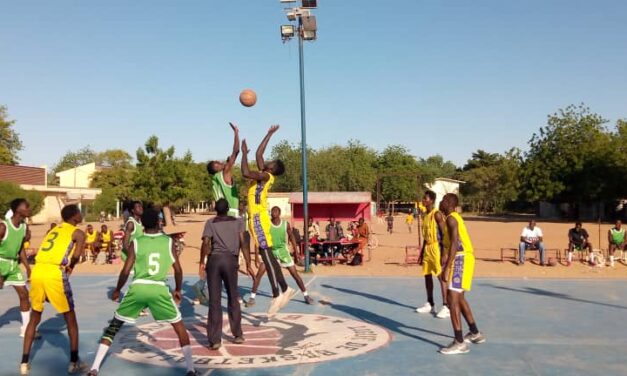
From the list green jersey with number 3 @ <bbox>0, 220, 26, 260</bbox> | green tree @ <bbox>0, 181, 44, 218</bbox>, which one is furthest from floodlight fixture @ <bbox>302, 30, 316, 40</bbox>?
green tree @ <bbox>0, 181, 44, 218</bbox>

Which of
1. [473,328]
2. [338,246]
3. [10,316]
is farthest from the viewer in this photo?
[338,246]

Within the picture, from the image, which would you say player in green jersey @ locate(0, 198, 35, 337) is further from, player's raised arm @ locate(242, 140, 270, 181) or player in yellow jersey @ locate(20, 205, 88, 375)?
player's raised arm @ locate(242, 140, 270, 181)

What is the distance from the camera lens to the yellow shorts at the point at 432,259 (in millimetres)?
9969

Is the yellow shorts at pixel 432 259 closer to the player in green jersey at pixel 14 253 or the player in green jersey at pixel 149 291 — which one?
the player in green jersey at pixel 149 291

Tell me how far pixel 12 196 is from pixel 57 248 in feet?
129

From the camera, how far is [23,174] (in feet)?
176

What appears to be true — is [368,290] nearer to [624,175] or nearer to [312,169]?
[624,175]

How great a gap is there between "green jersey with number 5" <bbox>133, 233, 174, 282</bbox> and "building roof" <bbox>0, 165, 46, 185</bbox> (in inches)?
1979

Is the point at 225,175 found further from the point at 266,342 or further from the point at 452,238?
the point at 452,238

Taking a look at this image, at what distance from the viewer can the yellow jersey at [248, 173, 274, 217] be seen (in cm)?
871

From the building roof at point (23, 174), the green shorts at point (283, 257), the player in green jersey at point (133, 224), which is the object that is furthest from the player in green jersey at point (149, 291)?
the building roof at point (23, 174)

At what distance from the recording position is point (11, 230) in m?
7.96

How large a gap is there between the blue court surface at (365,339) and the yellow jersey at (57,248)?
130 cm

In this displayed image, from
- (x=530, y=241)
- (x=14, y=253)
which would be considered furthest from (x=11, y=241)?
(x=530, y=241)
